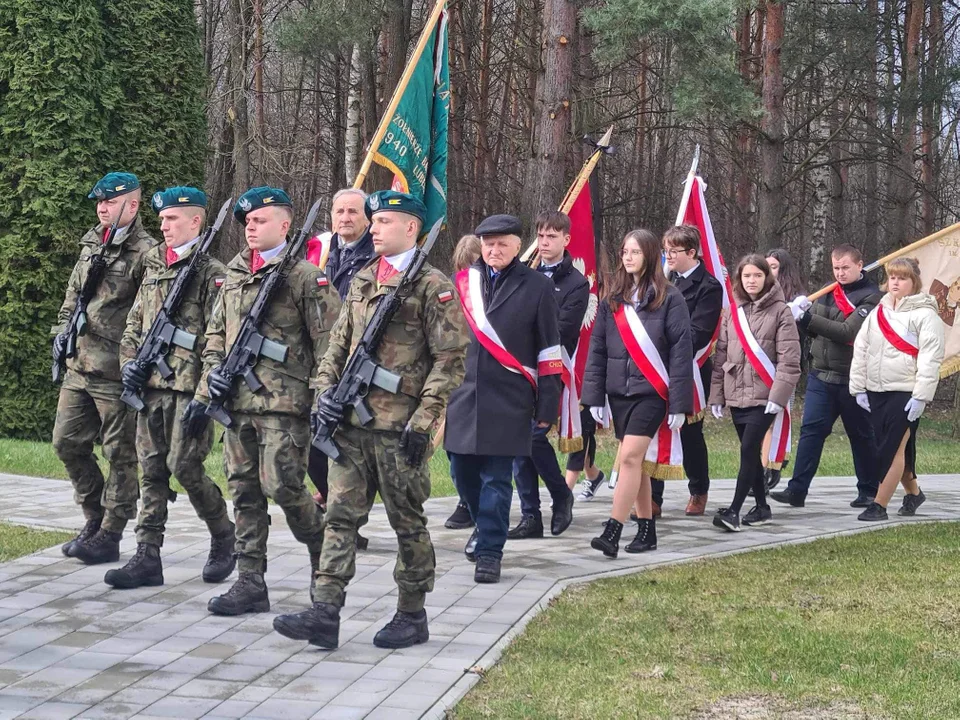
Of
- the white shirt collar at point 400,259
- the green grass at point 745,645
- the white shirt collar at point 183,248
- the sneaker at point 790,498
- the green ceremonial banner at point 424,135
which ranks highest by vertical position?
the green ceremonial banner at point 424,135

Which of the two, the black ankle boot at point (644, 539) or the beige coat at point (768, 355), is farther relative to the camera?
the beige coat at point (768, 355)

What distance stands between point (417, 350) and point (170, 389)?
65.9 inches

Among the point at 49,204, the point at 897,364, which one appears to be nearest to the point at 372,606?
the point at 897,364

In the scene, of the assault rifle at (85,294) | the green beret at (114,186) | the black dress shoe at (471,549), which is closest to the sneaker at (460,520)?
the black dress shoe at (471,549)

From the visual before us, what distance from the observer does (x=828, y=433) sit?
10.8m

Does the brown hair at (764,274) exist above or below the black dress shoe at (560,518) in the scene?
above

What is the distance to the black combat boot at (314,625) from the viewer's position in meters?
5.72

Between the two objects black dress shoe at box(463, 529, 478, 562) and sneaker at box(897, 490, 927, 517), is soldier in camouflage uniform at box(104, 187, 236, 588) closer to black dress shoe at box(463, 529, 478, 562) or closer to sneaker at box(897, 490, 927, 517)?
black dress shoe at box(463, 529, 478, 562)

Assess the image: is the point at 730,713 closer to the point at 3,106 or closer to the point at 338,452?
the point at 338,452

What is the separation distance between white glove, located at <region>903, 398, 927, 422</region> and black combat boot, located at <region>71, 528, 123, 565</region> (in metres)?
5.52

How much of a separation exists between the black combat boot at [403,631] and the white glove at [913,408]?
16.4ft

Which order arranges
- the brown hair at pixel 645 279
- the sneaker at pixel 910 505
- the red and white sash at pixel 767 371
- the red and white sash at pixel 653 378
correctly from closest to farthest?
the red and white sash at pixel 653 378 < the brown hair at pixel 645 279 < the red and white sash at pixel 767 371 < the sneaker at pixel 910 505

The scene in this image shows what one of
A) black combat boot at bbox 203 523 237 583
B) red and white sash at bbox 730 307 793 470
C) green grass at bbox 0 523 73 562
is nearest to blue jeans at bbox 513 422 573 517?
red and white sash at bbox 730 307 793 470

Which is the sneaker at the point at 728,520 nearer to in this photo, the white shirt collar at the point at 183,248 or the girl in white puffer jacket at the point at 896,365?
the girl in white puffer jacket at the point at 896,365
